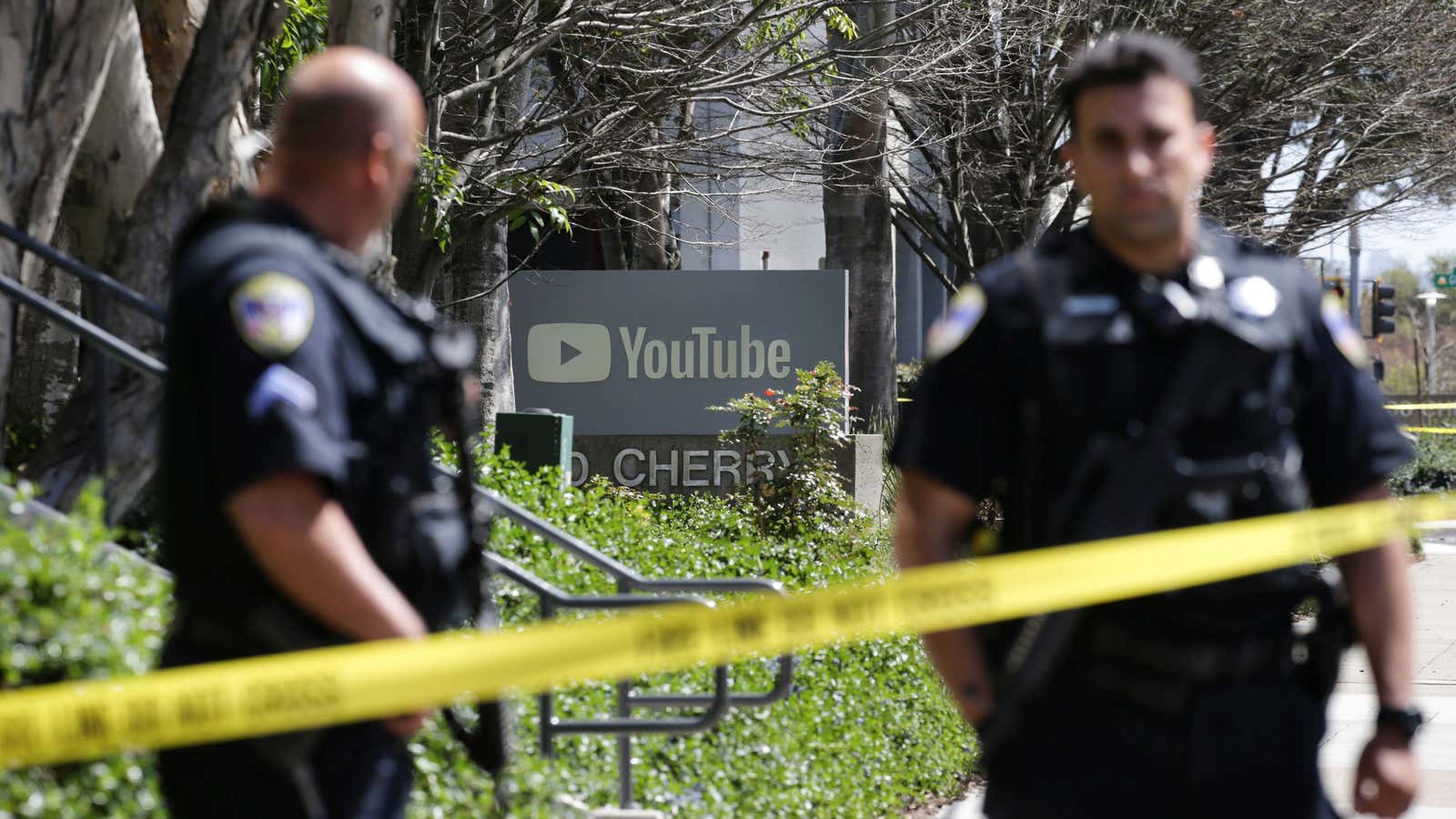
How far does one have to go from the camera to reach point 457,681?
7.49ft

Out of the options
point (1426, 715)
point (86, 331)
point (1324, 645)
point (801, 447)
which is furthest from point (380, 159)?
point (801, 447)

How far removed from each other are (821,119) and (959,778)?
31.2 ft

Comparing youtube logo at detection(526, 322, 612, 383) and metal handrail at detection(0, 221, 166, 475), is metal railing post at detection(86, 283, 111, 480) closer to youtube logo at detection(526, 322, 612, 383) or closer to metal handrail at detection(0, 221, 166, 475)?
metal handrail at detection(0, 221, 166, 475)

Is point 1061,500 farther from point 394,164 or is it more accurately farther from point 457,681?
point 394,164

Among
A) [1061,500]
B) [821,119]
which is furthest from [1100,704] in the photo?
[821,119]

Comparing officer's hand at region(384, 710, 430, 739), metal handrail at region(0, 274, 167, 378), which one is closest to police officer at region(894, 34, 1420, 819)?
officer's hand at region(384, 710, 430, 739)

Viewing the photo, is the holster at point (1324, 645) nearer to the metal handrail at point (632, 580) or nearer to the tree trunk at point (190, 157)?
the metal handrail at point (632, 580)

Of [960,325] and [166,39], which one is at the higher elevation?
[166,39]

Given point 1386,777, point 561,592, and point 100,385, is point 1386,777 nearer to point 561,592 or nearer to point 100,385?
point 561,592

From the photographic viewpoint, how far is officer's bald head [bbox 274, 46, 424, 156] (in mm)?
2332

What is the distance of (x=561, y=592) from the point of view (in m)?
5.19

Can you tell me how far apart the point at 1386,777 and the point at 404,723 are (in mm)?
1449

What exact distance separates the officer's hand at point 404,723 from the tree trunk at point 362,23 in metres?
5.21

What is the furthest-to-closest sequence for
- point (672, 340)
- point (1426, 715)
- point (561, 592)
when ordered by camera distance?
point (672, 340)
point (1426, 715)
point (561, 592)
